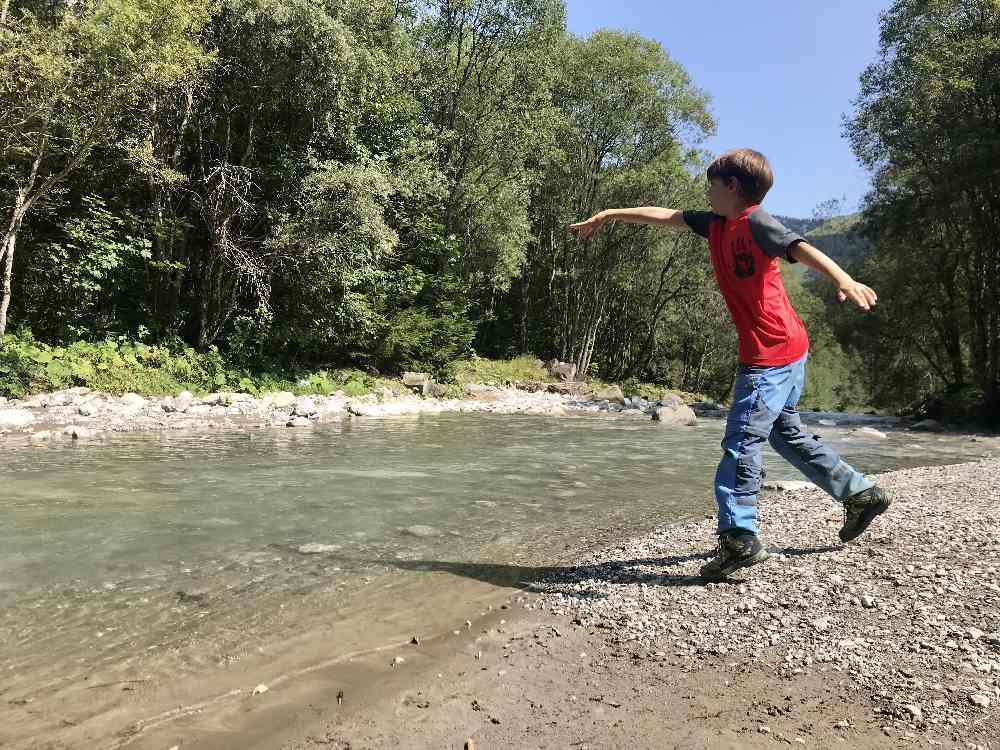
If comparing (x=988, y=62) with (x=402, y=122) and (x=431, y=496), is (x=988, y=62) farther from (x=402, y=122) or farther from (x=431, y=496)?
(x=431, y=496)

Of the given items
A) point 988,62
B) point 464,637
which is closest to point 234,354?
point 464,637

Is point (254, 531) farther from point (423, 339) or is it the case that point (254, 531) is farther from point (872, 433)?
point (872, 433)

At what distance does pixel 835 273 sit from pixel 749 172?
0.91m

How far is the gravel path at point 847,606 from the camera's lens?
2549 millimetres

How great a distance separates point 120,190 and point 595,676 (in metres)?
18.9

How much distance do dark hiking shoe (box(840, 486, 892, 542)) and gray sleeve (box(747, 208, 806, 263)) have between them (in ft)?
5.62

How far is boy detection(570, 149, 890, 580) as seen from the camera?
382 centimetres

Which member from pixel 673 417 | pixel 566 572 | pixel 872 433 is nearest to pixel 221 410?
pixel 566 572

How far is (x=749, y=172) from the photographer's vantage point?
3.97m

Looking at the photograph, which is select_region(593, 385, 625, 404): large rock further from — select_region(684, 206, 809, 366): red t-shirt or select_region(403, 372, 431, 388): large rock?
select_region(684, 206, 809, 366): red t-shirt

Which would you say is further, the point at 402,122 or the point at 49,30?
the point at 402,122

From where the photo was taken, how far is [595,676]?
2773 mm

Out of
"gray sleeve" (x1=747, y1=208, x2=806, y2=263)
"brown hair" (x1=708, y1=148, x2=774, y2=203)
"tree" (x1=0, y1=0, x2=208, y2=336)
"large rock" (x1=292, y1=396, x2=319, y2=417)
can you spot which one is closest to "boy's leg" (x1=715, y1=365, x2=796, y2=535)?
"gray sleeve" (x1=747, y1=208, x2=806, y2=263)

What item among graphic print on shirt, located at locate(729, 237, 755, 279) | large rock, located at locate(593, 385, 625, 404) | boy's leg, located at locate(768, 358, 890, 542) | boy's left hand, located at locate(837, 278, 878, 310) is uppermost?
graphic print on shirt, located at locate(729, 237, 755, 279)
